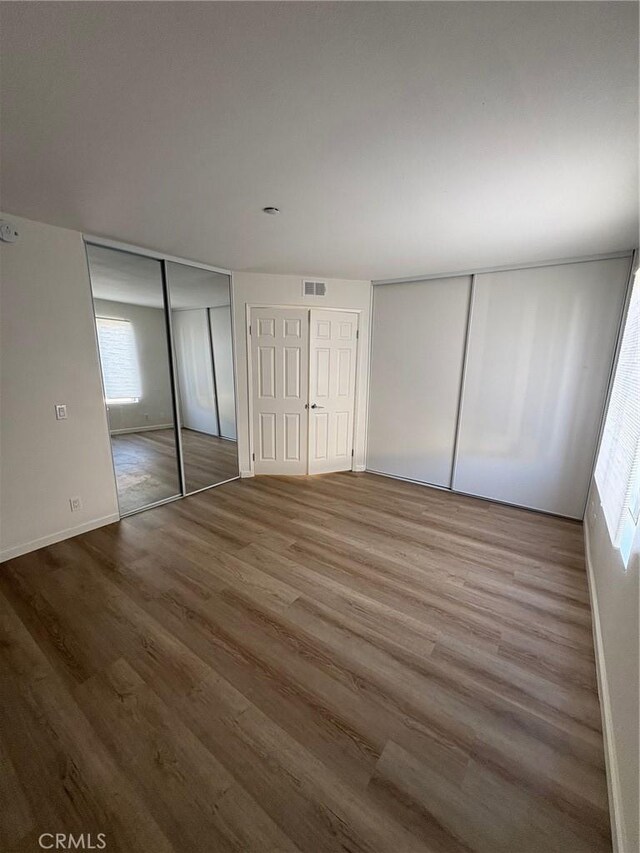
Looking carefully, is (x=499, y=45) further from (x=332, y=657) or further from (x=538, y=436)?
(x=538, y=436)

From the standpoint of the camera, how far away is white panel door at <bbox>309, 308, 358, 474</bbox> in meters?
4.06

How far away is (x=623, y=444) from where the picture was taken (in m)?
1.93

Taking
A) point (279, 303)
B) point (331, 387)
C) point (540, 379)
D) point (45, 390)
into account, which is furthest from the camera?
point (331, 387)

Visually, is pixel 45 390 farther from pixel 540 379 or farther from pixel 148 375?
pixel 540 379

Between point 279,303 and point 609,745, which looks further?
point 279,303

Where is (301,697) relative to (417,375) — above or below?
below

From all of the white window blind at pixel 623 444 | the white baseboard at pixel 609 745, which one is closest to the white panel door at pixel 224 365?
the white window blind at pixel 623 444

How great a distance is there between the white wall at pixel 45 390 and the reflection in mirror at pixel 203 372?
82cm

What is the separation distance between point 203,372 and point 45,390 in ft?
5.74

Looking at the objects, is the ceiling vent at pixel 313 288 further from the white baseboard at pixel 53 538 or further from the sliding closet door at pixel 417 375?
the white baseboard at pixel 53 538

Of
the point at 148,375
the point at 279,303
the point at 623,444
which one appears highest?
the point at 279,303

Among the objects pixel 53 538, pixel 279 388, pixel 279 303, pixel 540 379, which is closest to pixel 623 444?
pixel 540 379

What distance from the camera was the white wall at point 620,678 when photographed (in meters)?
0.99

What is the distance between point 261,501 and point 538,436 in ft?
10.1
